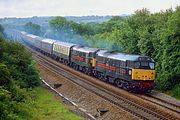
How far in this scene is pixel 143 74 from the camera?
114 ft

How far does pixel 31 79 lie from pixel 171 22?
1414 centimetres

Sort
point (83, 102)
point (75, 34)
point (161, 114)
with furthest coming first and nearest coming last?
point (75, 34) < point (83, 102) < point (161, 114)

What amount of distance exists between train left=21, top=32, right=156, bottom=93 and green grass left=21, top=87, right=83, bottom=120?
7.86 m

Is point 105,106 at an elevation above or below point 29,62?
below

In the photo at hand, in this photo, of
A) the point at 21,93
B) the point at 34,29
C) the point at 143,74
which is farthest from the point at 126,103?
the point at 34,29

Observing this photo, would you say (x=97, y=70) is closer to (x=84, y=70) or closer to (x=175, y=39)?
(x=84, y=70)

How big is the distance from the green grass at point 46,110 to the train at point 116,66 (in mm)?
7862

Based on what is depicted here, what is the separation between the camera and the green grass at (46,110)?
75.5 ft

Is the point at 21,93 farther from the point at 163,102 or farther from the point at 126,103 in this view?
the point at 163,102

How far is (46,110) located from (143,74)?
460 inches

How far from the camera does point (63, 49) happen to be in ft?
204

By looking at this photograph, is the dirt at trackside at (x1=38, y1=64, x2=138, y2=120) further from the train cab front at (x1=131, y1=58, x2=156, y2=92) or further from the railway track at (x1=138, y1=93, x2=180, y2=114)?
the train cab front at (x1=131, y1=58, x2=156, y2=92)

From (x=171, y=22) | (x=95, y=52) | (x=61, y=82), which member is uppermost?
(x=171, y=22)

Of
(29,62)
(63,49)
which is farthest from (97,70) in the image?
(63,49)
